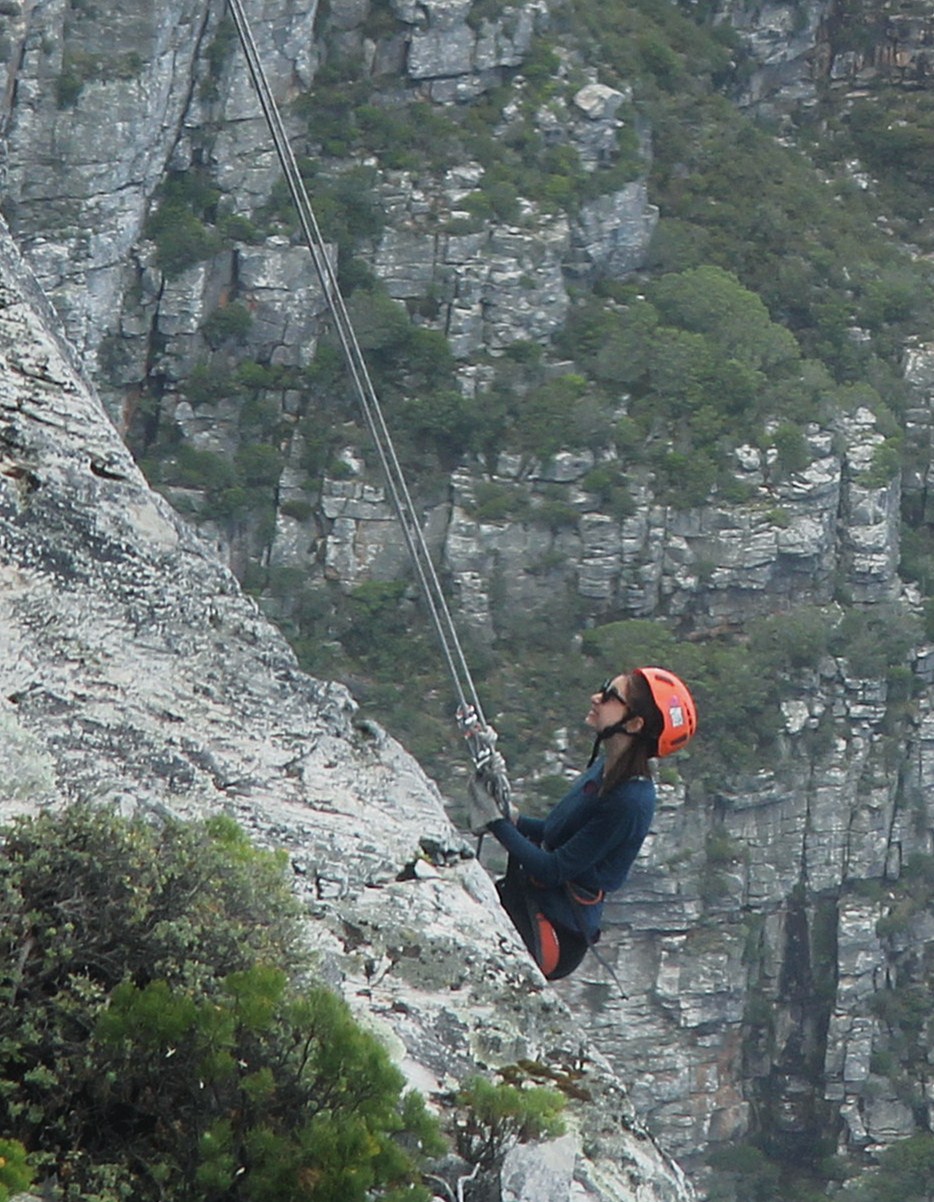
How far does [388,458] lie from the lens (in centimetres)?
583

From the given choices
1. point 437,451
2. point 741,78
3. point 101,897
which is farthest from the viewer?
point 741,78

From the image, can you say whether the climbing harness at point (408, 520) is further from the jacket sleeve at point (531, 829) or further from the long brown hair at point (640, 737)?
the long brown hair at point (640, 737)

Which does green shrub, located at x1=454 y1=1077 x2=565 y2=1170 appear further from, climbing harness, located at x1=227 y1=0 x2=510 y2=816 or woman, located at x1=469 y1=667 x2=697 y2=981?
climbing harness, located at x1=227 y1=0 x2=510 y2=816

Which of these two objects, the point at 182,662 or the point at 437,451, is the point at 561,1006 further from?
the point at 437,451

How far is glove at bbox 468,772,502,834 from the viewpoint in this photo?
4320 mm

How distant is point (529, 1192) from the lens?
2.92 meters

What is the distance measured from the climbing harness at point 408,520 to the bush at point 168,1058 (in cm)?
162

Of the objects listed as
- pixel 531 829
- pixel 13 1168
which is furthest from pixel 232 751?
pixel 13 1168

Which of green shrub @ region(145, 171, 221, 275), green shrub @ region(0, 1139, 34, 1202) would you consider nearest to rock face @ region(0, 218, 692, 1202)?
green shrub @ region(0, 1139, 34, 1202)

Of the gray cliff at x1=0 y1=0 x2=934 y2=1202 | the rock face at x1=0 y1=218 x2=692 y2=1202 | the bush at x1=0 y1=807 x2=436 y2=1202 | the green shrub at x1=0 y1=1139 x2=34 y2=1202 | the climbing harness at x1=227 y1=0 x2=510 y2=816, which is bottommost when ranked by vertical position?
the green shrub at x1=0 y1=1139 x2=34 y2=1202

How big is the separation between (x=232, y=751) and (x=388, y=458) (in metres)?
2.24

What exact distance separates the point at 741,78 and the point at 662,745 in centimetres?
4145

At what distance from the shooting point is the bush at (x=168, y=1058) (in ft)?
8.71

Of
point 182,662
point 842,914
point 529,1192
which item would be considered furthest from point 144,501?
point 842,914
